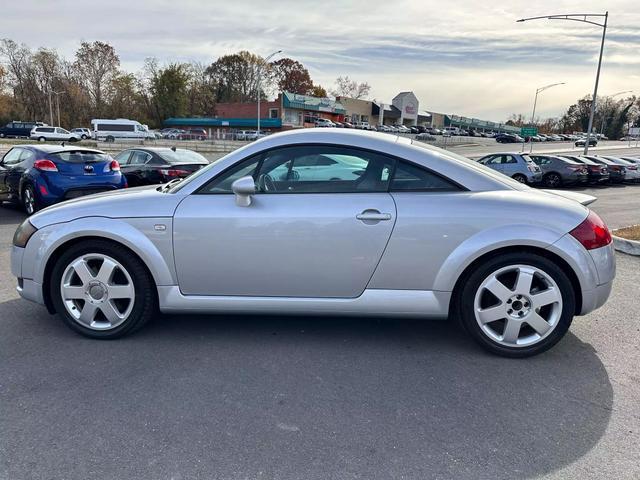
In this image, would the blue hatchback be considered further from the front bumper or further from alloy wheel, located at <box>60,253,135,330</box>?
alloy wheel, located at <box>60,253,135,330</box>

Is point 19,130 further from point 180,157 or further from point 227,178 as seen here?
point 227,178

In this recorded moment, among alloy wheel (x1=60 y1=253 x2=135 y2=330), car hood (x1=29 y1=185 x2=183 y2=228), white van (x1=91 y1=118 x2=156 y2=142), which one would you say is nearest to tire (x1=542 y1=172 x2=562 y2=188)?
car hood (x1=29 y1=185 x2=183 y2=228)

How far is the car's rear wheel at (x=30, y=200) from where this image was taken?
8.73m

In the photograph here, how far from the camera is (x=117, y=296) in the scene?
3447 mm

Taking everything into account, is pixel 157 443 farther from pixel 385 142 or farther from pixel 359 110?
pixel 359 110

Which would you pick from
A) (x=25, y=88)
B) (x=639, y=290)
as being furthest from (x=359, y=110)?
(x=639, y=290)

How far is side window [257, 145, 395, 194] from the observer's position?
332 centimetres

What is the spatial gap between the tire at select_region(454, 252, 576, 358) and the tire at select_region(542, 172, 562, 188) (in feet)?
58.0

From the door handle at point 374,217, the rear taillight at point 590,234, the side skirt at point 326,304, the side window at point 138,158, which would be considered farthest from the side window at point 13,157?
the rear taillight at point 590,234

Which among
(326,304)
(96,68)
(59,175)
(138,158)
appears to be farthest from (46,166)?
(96,68)

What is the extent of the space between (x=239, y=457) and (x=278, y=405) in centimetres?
48

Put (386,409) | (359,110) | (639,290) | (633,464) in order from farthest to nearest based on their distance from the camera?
(359,110)
(639,290)
(386,409)
(633,464)

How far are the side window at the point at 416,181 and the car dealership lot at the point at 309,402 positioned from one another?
121 cm

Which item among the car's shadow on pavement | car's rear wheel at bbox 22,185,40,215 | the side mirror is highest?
the side mirror
